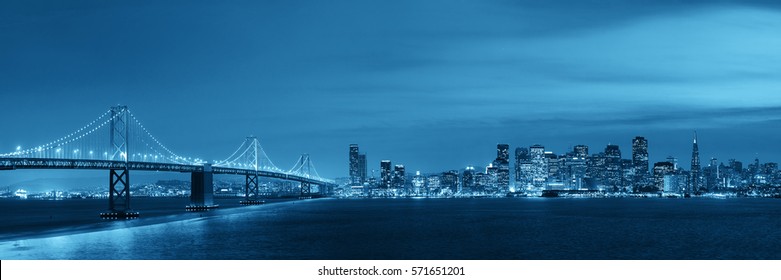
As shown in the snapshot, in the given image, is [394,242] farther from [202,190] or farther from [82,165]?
[202,190]

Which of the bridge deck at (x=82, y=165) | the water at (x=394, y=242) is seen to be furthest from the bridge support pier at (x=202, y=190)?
the water at (x=394, y=242)

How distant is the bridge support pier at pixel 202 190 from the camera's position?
388 ft

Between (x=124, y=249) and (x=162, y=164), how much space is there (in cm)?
5829

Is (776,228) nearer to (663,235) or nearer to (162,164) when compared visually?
(663,235)

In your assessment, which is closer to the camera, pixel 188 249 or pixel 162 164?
pixel 188 249

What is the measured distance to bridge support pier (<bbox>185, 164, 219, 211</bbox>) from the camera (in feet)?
388

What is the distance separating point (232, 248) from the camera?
5316 cm

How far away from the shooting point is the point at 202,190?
4764 inches

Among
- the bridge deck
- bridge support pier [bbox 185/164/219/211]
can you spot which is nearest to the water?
the bridge deck

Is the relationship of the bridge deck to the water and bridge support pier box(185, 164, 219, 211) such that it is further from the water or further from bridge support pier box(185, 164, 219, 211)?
the water

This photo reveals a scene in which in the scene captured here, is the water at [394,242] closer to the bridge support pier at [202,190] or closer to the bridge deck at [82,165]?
the bridge deck at [82,165]

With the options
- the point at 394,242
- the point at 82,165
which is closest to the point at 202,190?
the point at 82,165

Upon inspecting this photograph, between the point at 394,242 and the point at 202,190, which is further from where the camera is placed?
the point at 202,190
